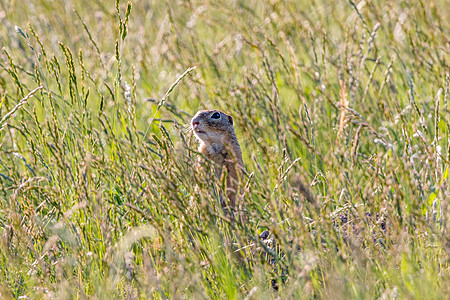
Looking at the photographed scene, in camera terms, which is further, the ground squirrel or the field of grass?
the ground squirrel

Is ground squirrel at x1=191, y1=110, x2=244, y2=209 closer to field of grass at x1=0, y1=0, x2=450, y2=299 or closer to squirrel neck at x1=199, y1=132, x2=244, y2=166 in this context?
squirrel neck at x1=199, y1=132, x2=244, y2=166

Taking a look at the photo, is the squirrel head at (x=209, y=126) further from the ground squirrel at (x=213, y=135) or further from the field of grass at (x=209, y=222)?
the field of grass at (x=209, y=222)

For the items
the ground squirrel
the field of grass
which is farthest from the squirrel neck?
the field of grass

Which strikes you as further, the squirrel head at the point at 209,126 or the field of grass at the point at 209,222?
the squirrel head at the point at 209,126

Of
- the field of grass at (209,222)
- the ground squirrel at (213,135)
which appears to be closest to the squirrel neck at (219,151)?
the ground squirrel at (213,135)

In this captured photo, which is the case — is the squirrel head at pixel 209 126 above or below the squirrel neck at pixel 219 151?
above

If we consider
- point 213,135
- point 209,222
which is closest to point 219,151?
point 213,135

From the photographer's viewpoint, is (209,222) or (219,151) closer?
(209,222)

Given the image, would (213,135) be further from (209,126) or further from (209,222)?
(209,222)

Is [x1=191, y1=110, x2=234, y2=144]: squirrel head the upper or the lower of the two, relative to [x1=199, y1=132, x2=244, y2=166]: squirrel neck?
upper

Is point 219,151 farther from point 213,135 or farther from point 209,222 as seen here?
point 209,222

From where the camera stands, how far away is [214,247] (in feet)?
8.49

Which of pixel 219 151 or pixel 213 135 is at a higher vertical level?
pixel 213 135

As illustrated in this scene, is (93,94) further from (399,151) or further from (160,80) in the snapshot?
(399,151)
